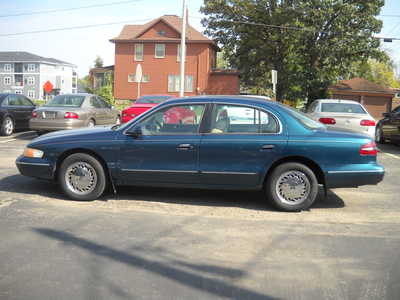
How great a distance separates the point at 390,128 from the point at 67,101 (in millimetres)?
10178

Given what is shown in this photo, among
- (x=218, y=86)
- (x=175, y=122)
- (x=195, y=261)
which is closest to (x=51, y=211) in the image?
(x=175, y=122)

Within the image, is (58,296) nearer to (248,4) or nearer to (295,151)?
(295,151)

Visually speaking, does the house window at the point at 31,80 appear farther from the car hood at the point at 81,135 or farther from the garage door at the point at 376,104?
the car hood at the point at 81,135

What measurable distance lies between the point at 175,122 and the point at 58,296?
3225 mm

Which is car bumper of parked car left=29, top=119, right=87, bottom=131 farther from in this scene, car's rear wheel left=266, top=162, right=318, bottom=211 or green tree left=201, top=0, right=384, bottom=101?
green tree left=201, top=0, right=384, bottom=101

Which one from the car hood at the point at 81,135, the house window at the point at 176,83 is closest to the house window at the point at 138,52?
the house window at the point at 176,83

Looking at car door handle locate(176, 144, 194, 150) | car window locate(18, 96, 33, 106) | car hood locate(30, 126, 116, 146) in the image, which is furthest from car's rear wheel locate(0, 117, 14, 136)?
car door handle locate(176, 144, 194, 150)

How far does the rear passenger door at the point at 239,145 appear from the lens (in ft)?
19.5

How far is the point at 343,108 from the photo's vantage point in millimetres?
12633

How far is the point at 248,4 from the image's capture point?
38312mm

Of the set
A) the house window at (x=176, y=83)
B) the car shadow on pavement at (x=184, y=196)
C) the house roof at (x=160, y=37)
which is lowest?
the car shadow on pavement at (x=184, y=196)

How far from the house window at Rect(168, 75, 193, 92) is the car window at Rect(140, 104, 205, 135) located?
38424 millimetres

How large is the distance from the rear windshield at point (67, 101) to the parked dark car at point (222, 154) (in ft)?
24.2

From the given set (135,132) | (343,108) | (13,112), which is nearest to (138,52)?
(13,112)
